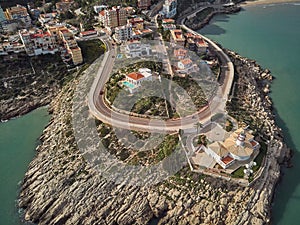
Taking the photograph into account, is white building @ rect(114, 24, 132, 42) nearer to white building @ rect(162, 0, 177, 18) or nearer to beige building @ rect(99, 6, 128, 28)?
beige building @ rect(99, 6, 128, 28)

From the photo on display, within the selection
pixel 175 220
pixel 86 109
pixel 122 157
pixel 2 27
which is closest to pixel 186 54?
pixel 86 109

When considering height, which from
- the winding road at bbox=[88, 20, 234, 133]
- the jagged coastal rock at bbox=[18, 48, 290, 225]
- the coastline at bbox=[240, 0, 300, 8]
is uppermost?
the winding road at bbox=[88, 20, 234, 133]

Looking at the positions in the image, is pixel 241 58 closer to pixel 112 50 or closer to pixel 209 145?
pixel 112 50

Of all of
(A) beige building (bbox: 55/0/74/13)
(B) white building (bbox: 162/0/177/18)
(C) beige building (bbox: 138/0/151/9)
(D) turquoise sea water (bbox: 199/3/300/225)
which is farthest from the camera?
(B) white building (bbox: 162/0/177/18)

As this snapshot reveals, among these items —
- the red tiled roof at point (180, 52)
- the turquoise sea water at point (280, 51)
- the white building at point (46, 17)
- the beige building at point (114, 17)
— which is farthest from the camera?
the white building at point (46, 17)

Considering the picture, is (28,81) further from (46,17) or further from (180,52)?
(180,52)

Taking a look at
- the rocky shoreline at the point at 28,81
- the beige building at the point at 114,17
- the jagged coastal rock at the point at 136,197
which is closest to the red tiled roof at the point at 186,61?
the jagged coastal rock at the point at 136,197

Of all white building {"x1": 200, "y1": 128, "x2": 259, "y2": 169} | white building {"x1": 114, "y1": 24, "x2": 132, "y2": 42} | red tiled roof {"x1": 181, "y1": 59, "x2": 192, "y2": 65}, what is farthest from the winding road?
white building {"x1": 114, "y1": 24, "x2": 132, "y2": 42}

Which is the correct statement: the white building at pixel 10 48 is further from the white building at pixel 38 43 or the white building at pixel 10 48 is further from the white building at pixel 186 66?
the white building at pixel 186 66
